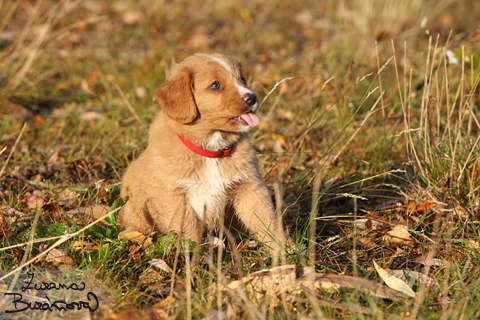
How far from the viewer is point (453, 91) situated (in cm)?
501

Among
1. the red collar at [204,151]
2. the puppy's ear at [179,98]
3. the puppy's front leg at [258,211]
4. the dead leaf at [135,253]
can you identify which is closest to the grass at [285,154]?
the dead leaf at [135,253]

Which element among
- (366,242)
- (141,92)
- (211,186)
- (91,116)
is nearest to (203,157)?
(211,186)

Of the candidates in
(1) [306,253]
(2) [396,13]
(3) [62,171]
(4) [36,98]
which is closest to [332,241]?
(1) [306,253]

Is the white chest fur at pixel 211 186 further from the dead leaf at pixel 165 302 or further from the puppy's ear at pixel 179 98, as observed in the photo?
the dead leaf at pixel 165 302

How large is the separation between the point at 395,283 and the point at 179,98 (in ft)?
5.79

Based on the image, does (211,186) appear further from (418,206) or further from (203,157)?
(418,206)

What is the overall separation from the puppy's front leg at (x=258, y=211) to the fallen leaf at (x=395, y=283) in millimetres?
716

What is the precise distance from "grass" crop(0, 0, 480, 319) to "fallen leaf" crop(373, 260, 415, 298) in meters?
0.09

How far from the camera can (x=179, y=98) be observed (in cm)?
301

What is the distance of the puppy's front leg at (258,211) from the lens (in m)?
3.13

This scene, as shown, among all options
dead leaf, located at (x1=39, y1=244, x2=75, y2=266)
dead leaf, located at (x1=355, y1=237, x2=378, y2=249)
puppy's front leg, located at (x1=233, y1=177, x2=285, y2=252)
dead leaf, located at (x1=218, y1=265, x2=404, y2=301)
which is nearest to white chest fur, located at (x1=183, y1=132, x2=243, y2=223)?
puppy's front leg, located at (x1=233, y1=177, x2=285, y2=252)

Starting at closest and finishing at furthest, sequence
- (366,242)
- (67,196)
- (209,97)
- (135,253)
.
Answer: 1. (135,253)
2. (209,97)
3. (366,242)
4. (67,196)

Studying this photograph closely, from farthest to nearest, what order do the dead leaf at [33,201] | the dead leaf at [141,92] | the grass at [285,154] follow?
1. the dead leaf at [141,92]
2. the dead leaf at [33,201]
3. the grass at [285,154]

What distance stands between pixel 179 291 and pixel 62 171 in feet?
7.36
